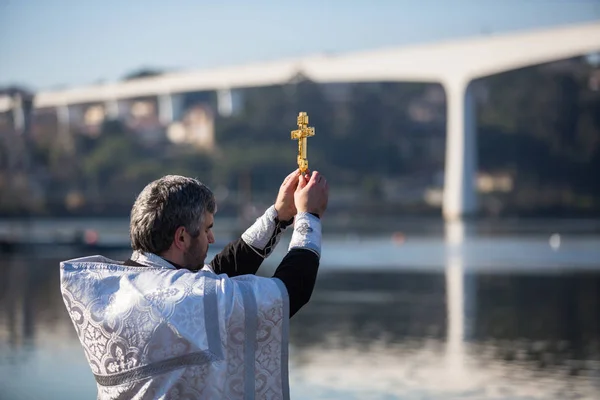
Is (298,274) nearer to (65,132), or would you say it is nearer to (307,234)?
(307,234)

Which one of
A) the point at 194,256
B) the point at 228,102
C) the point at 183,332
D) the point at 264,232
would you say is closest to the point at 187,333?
the point at 183,332

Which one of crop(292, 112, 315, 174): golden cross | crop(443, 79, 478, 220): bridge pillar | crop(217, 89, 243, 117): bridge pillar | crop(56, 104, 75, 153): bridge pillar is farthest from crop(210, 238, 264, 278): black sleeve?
crop(56, 104, 75, 153): bridge pillar

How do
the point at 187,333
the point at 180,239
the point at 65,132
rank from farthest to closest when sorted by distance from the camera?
the point at 65,132 < the point at 180,239 < the point at 187,333

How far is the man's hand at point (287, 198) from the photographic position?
3.18 m

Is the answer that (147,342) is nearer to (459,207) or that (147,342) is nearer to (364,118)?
(459,207)

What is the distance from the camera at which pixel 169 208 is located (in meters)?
2.94

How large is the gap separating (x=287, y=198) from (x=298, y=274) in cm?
35

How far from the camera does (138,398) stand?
292 cm

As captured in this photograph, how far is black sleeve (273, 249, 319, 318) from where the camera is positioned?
2920mm

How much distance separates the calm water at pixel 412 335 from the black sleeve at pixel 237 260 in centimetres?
656

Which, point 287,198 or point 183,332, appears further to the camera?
point 287,198

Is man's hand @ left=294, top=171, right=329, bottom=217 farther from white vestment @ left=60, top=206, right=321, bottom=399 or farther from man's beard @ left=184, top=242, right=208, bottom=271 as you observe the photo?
man's beard @ left=184, top=242, right=208, bottom=271

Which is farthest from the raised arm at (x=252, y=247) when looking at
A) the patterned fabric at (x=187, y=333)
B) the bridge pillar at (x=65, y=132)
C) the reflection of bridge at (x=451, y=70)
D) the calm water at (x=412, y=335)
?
the bridge pillar at (x=65, y=132)

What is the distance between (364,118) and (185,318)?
11574cm
